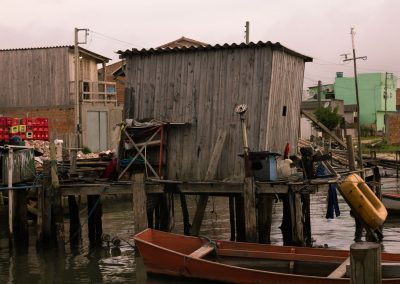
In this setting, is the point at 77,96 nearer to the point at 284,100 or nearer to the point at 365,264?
the point at 284,100

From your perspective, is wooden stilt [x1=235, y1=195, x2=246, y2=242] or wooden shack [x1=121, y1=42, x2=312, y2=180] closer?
wooden shack [x1=121, y1=42, x2=312, y2=180]

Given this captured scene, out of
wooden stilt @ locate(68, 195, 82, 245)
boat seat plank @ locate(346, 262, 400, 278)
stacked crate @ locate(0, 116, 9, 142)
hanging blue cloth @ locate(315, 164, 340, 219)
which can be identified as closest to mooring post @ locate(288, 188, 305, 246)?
hanging blue cloth @ locate(315, 164, 340, 219)

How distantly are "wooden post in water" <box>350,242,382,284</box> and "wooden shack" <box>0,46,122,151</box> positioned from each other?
32734mm

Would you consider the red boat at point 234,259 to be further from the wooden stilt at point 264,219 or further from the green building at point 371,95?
the green building at point 371,95

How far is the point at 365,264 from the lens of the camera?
26.0 feet

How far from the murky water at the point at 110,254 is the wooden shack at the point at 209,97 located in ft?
9.53

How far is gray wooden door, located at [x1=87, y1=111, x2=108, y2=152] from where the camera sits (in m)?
40.3

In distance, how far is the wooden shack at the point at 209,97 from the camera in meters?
17.2

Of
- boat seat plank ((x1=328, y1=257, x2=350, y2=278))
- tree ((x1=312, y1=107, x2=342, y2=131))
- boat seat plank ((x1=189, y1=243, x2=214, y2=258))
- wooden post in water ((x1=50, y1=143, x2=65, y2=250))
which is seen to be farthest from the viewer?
tree ((x1=312, y1=107, x2=342, y2=131))

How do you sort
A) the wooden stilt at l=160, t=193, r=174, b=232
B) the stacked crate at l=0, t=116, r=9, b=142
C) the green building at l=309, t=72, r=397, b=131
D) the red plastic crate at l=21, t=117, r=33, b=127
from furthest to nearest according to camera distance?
the green building at l=309, t=72, r=397, b=131 → the red plastic crate at l=21, t=117, r=33, b=127 → the stacked crate at l=0, t=116, r=9, b=142 → the wooden stilt at l=160, t=193, r=174, b=232

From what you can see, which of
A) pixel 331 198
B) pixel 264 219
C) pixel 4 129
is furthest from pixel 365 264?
pixel 4 129

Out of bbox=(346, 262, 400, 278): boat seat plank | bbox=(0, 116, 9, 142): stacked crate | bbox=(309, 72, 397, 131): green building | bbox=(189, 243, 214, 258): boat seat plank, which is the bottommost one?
bbox=(189, 243, 214, 258): boat seat plank

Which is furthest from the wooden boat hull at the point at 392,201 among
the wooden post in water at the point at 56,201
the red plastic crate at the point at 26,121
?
the red plastic crate at the point at 26,121

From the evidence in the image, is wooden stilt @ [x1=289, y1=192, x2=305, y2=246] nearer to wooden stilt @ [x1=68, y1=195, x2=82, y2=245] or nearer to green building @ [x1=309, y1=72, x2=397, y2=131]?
wooden stilt @ [x1=68, y1=195, x2=82, y2=245]
